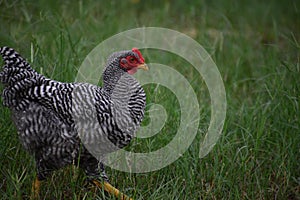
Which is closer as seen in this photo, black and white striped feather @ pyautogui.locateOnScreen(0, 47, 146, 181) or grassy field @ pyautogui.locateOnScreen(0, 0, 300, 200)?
black and white striped feather @ pyautogui.locateOnScreen(0, 47, 146, 181)

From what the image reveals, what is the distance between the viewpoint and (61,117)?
10.4 feet

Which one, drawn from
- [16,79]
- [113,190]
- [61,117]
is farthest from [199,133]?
[16,79]

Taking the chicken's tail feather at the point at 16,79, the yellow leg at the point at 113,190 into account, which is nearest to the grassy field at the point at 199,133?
the yellow leg at the point at 113,190

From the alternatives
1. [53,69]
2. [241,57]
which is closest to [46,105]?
[53,69]

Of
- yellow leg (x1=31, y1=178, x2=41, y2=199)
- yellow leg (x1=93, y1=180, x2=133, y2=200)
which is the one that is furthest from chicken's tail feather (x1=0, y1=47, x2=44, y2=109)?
yellow leg (x1=93, y1=180, x2=133, y2=200)

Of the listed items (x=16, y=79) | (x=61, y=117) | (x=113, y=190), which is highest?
(x=16, y=79)

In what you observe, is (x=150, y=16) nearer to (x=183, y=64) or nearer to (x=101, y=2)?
(x=101, y=2)

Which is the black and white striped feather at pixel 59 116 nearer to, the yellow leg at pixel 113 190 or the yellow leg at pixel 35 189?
the yellow leg at pixel 35 189

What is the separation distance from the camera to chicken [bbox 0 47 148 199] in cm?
315

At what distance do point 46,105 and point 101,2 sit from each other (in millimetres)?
3506

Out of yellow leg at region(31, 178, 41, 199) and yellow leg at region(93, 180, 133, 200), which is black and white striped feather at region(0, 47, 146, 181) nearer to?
yellow leg at region(31, 178, 41, 199)

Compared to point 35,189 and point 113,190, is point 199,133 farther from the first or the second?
point 35,189

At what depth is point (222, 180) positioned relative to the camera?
3.54 m

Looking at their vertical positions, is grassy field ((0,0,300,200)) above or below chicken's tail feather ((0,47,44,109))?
below
